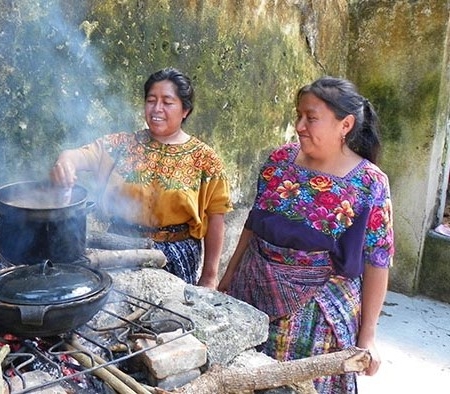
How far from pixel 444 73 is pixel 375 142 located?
2583 millimetres

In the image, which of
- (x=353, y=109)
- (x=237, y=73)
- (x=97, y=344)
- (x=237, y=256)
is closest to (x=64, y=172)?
(x=97, y=344)

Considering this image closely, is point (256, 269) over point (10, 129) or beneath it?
beneath

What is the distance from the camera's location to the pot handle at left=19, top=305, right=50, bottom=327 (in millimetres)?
1562

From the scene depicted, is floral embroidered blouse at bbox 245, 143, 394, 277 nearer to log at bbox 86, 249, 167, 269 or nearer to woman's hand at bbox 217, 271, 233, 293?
woman's hand at bbox 217, 271, 233, 293

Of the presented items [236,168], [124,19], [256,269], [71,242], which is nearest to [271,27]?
[236,168]

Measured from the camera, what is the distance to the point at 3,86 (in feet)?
8.48

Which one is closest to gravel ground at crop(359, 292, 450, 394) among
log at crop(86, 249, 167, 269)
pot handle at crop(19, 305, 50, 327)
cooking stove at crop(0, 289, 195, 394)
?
log at crop(86, 249, 167, 269)

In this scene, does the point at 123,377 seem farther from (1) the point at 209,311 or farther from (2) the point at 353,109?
(2) the point at 353,109

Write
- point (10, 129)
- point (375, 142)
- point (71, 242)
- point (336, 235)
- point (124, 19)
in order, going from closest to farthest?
point (71, 242) → point (336, 235) → point (375, 142) → point (10, 129) → point (124, 19)

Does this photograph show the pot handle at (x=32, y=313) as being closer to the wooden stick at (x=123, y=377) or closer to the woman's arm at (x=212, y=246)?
the wooden stick at (x=123, y=377)

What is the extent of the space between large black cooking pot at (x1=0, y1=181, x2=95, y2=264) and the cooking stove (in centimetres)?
28

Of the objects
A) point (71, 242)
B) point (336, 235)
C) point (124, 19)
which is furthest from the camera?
point (124, 19)

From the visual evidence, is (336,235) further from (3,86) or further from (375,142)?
(3,86)

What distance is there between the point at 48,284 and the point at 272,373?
2.59 ft
